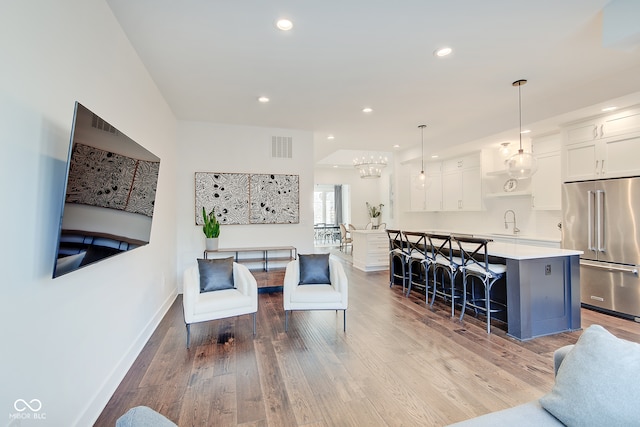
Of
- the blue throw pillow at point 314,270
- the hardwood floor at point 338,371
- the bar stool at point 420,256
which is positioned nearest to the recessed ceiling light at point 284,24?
the blue throw pillow at point 314,270

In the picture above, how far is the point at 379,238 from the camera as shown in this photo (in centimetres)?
675

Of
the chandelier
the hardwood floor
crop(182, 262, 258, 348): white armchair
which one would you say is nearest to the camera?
the hardwood floor

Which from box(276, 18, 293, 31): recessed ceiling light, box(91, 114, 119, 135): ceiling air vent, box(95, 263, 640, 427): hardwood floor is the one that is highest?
box(276, 18, 293, 31): recessed ceiling light

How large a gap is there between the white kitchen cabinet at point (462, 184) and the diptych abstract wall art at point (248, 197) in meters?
3.85

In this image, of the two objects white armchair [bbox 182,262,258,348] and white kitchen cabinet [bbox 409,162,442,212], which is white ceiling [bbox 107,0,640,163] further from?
white kitchen cabinet [bbox 409,162,442,212]

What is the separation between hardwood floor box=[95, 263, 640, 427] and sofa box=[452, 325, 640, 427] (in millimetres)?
781

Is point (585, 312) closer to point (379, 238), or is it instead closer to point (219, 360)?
point (379, 238)

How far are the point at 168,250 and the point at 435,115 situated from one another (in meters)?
4.63

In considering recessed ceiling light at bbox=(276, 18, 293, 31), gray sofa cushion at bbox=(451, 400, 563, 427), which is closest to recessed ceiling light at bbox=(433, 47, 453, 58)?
recessed ceiling light at bbox=(276, 18, 293, 31)

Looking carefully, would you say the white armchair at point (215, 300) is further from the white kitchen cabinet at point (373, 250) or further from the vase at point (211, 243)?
the white kitchen cabinet at point (373, 250)

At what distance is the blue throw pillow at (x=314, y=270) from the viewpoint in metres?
3.67

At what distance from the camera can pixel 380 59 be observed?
297 cm

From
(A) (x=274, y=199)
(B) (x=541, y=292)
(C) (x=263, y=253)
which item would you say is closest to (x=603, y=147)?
(B) (x=541, y=292)

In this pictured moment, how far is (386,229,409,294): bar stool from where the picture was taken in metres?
4.97
